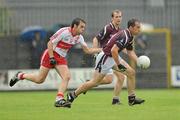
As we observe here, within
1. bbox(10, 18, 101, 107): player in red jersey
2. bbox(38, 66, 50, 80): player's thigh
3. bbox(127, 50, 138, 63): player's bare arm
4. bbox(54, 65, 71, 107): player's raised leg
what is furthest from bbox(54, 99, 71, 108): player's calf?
bbox(127, 50, 138, 63): player's bare arm

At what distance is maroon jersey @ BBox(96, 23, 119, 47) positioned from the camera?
62.1 ft

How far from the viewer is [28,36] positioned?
30344 mm

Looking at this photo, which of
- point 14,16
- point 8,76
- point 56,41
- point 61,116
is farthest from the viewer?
point 14,16

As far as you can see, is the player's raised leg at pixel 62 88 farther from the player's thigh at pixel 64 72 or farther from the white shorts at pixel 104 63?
the white shorts at pixel 104 63

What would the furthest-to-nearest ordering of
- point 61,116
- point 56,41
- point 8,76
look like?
point 8,76 < point 56,41 < point 61,116

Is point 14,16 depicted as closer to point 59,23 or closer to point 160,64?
point 59,23

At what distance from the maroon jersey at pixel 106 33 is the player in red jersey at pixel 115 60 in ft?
2.74

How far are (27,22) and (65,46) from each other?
15142mm

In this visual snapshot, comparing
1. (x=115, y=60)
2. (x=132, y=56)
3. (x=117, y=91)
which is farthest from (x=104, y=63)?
(x=117, y=91)

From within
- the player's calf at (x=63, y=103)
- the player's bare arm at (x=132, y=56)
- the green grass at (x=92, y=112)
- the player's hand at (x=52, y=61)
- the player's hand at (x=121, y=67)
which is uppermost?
the player's bare arm at (x=132, y=56)

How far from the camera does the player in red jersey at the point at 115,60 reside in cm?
1723

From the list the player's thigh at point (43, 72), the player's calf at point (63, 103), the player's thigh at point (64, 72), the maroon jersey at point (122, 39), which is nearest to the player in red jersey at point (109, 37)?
the maroon jersey at point (122, 39)

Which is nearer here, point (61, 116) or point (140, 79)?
point (61, 116)

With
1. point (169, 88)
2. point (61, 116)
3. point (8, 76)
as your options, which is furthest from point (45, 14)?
point (61, 116)
